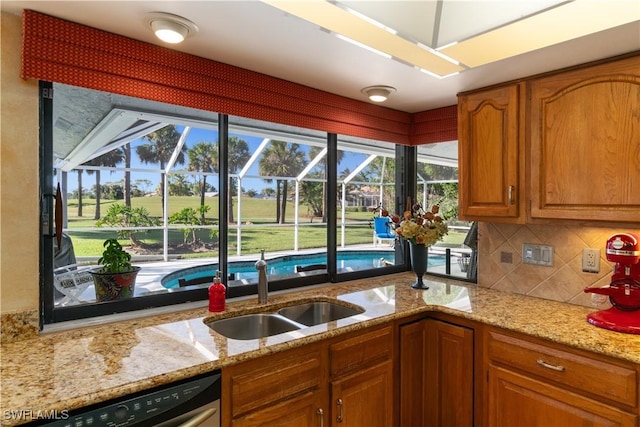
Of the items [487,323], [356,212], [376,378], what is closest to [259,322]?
[376,378]

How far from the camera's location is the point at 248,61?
1.82 meters

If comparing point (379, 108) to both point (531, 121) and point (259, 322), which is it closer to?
point (531, 121)

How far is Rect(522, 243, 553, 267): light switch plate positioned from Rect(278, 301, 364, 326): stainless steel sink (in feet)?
3.86

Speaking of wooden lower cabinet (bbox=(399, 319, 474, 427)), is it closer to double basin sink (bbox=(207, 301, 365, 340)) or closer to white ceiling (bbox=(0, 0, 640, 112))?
double basin sink (bbox=(207, 301, 365, 340))

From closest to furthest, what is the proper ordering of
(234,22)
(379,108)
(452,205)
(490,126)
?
(234,22) → (490,126) → (379,108) → (452,205)

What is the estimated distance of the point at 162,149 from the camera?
4051mm

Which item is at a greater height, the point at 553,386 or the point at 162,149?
the point at 162,149

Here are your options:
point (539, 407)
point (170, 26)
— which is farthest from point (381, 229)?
point (170, 26)

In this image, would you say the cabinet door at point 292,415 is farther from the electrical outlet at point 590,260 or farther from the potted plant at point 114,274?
the electrical outlet at point 590,260

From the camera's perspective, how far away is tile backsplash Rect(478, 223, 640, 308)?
1.95 meters

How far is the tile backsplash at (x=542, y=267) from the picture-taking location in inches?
76.6

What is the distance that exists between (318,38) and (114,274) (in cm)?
152

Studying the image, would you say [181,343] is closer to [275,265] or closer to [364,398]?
[364,398]

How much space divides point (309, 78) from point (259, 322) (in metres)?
1.39
